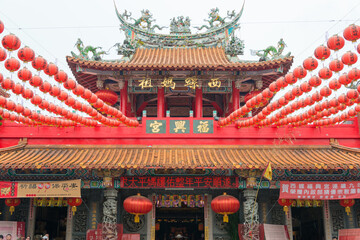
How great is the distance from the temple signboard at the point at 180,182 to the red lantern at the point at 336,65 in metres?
4.63

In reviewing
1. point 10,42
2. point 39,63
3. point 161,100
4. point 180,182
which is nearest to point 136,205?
point 180,182

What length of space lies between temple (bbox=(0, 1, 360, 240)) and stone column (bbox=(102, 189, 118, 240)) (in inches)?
1.1

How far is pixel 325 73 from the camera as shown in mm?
6859

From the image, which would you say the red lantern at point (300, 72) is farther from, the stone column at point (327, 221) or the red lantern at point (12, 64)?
the stone column at point (327, 221)

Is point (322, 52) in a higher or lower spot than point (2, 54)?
higher

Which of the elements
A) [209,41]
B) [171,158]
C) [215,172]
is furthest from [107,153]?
[209,41]

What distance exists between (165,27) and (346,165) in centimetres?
988

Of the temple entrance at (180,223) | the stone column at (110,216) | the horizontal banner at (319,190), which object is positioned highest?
the horizontal banner at (319,190)

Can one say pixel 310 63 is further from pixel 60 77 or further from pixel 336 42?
pixel 60 77

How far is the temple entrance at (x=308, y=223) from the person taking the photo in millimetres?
12336

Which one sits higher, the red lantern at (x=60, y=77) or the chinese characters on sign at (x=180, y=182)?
the red lantern at (x=60, y=77)

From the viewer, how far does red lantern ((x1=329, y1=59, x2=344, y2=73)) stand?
6555 millimetres

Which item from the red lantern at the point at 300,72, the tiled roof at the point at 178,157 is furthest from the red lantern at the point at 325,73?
the tiled roof at the point at 178,157

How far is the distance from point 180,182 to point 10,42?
6.11 m
